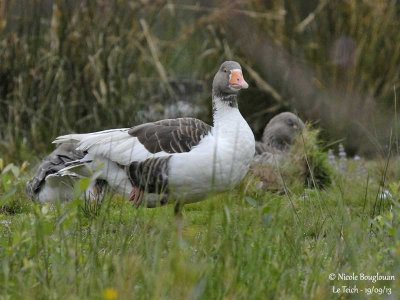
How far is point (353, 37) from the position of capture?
1071cm

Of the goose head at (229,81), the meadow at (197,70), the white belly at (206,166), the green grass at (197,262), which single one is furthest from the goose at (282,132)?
the green grass at (197,262)

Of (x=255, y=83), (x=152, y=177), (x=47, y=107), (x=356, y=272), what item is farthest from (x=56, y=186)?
(x=255, y=83)

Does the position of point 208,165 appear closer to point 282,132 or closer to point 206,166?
point 206,166

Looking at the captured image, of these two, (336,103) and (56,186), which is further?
(336,103)

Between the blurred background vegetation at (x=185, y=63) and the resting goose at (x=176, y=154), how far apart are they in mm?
3273

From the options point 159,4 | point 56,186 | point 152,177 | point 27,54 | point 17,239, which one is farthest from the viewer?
point 159,4

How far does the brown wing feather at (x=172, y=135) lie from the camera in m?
5.81

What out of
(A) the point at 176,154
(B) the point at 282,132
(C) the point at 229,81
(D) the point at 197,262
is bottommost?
(B) the point at 282,132

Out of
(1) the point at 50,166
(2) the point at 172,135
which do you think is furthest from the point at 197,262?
(1) the point at 50,166

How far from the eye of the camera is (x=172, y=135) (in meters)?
5.88

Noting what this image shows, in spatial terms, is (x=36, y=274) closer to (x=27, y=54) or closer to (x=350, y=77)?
(x=27, y=54)

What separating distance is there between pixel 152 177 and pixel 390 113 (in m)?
4.85

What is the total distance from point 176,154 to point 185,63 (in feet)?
17.5

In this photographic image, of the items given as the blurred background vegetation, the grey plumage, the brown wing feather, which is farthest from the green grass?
the blurred background vegetation
